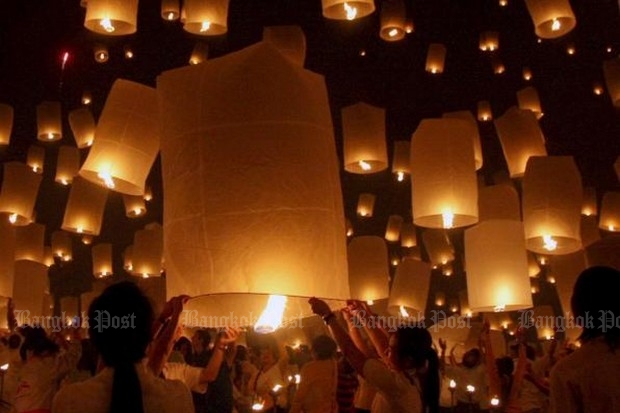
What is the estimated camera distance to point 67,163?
1012cm

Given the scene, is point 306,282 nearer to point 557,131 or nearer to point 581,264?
point 581,264

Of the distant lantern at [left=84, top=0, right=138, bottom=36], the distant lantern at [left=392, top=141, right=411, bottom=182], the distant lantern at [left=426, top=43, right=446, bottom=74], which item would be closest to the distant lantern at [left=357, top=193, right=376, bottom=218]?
the distant lantern at [left=426, top=43, right=446, bottom=74]

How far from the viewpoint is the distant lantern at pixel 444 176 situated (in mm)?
5160

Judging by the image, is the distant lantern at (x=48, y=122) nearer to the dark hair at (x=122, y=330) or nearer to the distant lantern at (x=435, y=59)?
the distant lantern at (x=435, y=59)

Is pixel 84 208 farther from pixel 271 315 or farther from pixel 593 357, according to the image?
pixel 593 357

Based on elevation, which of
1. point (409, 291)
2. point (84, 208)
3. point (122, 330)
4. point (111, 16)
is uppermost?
point (111, 16)

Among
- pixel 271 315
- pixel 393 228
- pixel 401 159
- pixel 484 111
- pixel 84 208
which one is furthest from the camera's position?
pixel 393 228

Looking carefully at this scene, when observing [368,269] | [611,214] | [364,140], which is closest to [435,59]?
[611,214]

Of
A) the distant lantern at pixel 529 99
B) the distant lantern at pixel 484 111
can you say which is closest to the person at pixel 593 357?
the distant lantern at pixel 529 99

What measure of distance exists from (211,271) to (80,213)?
4.78 m

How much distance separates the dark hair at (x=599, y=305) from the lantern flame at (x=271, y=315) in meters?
1.09

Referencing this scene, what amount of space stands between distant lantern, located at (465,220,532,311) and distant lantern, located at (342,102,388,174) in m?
1.69

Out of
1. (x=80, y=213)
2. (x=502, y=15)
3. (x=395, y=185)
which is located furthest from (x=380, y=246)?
(x=395, y=185)

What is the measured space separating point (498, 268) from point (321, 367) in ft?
4.48
